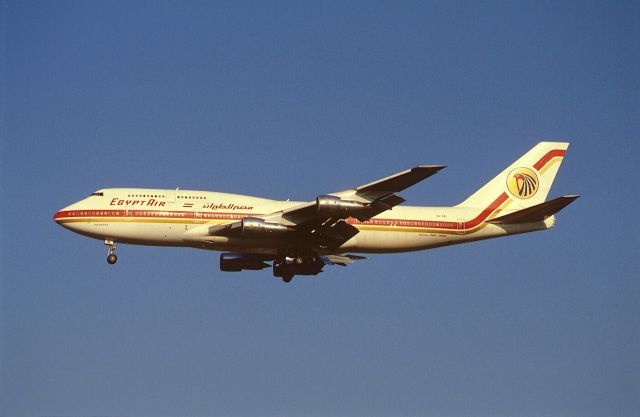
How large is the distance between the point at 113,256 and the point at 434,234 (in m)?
19.1

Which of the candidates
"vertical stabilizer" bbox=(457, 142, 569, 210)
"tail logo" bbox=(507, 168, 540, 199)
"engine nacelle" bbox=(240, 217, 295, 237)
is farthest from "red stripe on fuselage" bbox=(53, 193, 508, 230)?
"tail logo" bbox=(507, 168, 540, 199)

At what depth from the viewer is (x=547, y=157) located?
60.8m

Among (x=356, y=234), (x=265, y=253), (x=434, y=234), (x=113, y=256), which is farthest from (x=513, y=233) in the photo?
(x=113, y=256)

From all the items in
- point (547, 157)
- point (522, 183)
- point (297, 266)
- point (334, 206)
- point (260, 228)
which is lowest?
point (297, 266)

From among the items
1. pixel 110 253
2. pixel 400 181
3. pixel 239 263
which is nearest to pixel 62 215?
pixel 110 253

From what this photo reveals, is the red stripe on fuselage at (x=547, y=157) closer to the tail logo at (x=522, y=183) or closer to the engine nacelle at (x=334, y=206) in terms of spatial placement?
the tail logo at (x=522, y=183)

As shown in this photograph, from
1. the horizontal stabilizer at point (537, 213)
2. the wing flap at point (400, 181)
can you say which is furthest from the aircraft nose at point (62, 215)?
the horizontal stabilizer at point (537, 213)

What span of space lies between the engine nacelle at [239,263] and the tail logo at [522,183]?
16.5 meters

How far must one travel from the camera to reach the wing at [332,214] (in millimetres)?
47844

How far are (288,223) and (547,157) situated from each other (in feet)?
63.4

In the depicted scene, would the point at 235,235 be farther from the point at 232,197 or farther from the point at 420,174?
the point at 420,174

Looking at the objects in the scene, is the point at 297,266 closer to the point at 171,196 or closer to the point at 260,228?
the point at 260,228

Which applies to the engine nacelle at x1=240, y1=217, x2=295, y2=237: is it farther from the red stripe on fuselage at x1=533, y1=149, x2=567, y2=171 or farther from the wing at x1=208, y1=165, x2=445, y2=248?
the red stripe on fuselage at x1=533, y1=149, x2=567, y2=171

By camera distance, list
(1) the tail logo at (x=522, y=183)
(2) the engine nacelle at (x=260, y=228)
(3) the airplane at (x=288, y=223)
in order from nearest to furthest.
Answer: (2) the engine nacelle at (x=260, y=228), (3) the airplane at (x=288, y=223), (1) the tail logo at (x=522, y=183)
